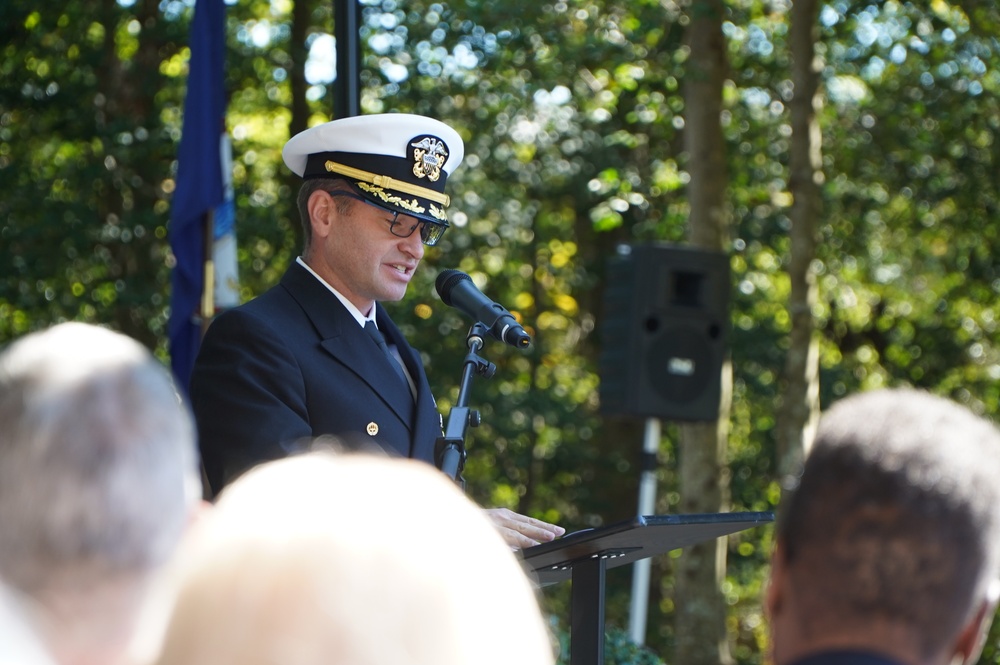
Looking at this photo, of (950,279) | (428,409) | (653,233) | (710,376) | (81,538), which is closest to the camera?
(81,538)

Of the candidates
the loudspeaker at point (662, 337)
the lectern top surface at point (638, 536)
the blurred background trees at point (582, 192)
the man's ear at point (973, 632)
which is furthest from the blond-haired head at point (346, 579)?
the blurred background trees at point (582, 192)

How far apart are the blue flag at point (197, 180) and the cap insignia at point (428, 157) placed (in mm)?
4188

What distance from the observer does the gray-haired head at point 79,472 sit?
1.04 meters

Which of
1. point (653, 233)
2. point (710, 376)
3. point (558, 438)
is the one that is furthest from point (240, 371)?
point (558, 438)

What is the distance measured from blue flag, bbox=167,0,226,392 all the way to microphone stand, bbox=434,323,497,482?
A: 4.67 metres

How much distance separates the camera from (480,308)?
9.82ft

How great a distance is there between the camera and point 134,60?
1195cm

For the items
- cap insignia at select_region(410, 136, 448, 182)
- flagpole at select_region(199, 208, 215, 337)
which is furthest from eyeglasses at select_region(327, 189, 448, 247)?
flagpole at select_region(199, 208, 215, 337)

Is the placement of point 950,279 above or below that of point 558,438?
above

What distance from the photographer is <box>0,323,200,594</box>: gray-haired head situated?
1042 mm

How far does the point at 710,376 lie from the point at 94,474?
7.02 m

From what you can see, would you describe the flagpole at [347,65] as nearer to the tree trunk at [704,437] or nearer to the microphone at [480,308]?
the microphone at [480,308]

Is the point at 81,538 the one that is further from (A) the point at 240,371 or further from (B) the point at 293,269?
(B) the point at 293,269

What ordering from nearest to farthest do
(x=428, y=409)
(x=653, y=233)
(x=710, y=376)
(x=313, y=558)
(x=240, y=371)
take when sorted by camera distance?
(x=313, y=558)
(x=240, y=371)
(x=428, y=409)
(x=710, y=376)
(x=653, y=233)
